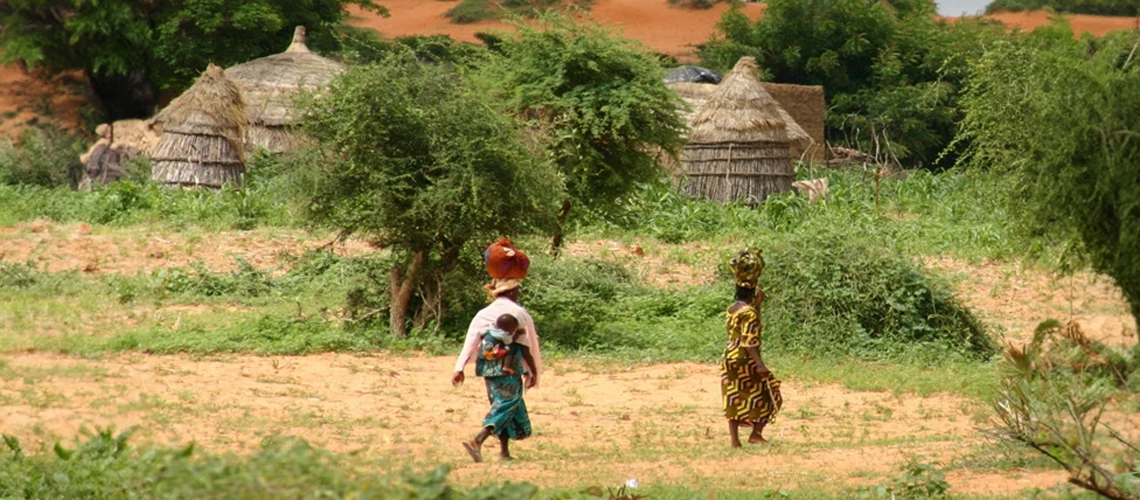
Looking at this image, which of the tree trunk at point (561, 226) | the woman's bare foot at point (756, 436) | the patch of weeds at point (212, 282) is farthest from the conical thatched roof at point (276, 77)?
the woman's bare foot at point (756, 436)

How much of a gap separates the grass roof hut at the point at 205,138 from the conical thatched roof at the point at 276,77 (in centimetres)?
88

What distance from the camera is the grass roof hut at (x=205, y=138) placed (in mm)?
20266

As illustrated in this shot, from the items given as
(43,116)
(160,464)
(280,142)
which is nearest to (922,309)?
(160,464)

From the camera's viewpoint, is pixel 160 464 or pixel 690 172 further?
pixel 690 172

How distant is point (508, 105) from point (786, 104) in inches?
438

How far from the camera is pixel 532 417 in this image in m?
8.93

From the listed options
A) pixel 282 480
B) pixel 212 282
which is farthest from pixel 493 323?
pixel 212 282

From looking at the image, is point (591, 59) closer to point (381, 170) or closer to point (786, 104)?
point (381, 170)

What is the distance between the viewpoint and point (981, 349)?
12031 millimetres

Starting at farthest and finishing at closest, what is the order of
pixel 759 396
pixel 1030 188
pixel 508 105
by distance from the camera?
pixel 508 105, pixel 1030 188, pixel 759 396

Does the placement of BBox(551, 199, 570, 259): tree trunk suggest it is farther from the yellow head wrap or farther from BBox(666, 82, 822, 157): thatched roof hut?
BBox(666, 82, 822, 157): thatched roof hut

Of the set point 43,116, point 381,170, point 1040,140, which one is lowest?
point 43,116

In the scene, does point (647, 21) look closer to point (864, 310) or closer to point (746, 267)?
point (864, 310)

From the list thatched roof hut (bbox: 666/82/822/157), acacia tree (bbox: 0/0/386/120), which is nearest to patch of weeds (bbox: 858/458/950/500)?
thatched roof hut (bbox: 666/82/822/157)
